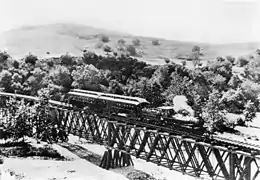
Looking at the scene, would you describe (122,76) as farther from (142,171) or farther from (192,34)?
(142,171)

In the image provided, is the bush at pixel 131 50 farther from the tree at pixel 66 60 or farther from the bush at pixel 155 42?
the tree at pixel 66 60

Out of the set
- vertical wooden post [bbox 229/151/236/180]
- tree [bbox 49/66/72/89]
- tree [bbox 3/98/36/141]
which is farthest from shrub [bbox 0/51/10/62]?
vertical wooden post [bbox 229/151/236/180]

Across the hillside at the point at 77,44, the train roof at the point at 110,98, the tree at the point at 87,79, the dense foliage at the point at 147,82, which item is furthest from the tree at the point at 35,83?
the train roof at the point at 110,98

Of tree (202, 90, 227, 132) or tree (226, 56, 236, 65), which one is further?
tree (226, 56, 236, 65)

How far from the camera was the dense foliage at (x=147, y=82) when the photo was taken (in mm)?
77306

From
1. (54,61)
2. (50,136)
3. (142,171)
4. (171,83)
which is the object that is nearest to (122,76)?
(171,83)

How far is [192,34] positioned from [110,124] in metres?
47.7

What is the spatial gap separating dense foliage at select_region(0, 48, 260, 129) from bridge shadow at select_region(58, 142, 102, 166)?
23.6 metres

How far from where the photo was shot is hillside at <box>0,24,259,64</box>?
135 metres

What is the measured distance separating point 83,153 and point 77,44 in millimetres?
117684

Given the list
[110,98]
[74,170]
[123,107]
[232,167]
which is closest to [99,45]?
[110,98]

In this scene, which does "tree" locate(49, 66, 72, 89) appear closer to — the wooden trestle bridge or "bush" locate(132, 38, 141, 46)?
the wooden trestle bridge

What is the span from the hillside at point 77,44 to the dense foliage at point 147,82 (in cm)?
2400

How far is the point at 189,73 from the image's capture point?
330 feet
